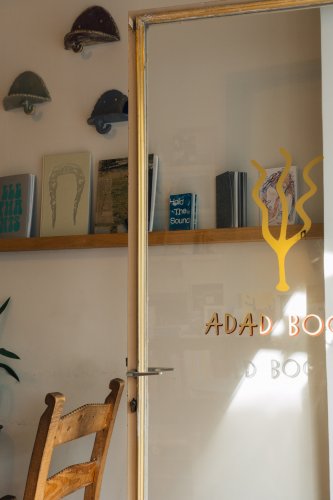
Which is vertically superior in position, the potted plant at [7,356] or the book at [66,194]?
the book at [66,194]

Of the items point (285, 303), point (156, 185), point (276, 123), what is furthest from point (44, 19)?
point (285, 303)

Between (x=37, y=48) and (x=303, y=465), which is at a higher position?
(x=37, y=48)

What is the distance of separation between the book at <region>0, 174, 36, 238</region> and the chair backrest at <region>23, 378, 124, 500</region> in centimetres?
91

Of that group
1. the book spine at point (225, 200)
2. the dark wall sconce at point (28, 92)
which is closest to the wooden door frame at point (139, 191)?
the book spine at point (225, 200)

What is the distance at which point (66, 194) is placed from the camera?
3.27 metres

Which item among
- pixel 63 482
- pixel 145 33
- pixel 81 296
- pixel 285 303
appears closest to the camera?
pixel 63 482

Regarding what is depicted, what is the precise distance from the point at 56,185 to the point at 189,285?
95cm

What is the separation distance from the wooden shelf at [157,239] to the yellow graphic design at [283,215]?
0.02m

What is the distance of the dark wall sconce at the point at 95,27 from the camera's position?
321cm

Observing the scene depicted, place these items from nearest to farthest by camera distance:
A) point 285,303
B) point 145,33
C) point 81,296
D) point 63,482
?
point 63,482, point 285,303, point 145,33, point 81,296

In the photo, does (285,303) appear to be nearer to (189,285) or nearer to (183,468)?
(189,285)

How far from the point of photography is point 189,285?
270 centimetres

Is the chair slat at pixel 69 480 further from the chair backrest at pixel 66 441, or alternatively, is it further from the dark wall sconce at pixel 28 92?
the dark wall sconce at pixel 28 92

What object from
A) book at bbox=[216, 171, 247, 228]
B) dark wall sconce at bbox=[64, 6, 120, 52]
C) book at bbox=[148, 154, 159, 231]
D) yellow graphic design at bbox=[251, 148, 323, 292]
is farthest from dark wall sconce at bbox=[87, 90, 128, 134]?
yellow graphic design at bbox=[251, 148, 323, 292]
